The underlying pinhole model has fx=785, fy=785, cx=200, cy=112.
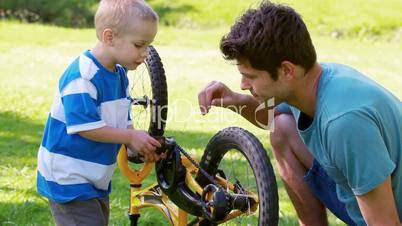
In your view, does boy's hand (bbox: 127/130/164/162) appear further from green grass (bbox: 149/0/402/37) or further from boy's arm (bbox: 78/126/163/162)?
green grass (bbox: 149/0/402/37)

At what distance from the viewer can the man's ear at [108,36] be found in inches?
126

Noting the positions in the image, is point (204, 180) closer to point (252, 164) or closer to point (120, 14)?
point (252, 164)

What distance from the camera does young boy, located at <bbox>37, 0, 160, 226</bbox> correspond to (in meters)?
3.14

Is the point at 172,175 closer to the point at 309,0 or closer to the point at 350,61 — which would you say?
the point at 350,61

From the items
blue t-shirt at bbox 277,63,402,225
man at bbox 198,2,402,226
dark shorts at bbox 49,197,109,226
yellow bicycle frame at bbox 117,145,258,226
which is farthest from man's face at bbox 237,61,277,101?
dark shorts at bbox 49,197,109,226

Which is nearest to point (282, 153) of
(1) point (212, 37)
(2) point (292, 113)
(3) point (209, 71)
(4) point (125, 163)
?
(2) point (292, 113)

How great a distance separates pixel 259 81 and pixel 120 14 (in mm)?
684

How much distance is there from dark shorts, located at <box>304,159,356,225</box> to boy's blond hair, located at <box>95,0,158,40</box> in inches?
36.7

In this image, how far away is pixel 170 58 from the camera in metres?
10.2

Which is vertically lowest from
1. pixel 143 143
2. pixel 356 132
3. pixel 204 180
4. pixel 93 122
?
pixel 204 180

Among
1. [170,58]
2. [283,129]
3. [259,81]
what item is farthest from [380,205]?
[170,58]

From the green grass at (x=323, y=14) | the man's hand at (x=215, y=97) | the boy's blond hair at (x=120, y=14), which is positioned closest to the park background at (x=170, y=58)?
the green grass at (x=323, y=14)

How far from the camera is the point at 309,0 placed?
14.7 metres

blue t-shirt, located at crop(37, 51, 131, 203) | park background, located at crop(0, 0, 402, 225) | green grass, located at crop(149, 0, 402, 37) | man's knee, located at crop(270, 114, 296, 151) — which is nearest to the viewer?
blue t-shirt, located at crop(37, 51, 131, 203)
